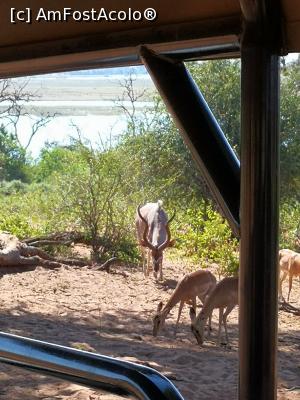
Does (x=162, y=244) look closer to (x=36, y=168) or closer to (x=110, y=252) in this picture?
(x=110, y=252)

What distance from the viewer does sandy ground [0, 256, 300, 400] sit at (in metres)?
4.98

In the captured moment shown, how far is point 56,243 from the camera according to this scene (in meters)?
9.23

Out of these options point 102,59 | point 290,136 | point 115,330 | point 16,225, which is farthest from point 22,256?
point 102,59

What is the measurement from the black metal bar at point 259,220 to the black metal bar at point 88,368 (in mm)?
877

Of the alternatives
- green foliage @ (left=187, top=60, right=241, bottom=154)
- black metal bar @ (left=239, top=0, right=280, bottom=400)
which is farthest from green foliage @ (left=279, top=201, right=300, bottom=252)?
black metal bar @ (left=239, top=0, right=280, bottom=400)

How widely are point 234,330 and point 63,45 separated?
5.45 meters

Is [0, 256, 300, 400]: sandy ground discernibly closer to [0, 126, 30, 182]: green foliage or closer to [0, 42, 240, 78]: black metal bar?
[0, 42, 240, 78]: black metal bar

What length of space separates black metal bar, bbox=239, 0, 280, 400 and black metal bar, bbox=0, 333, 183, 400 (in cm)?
88

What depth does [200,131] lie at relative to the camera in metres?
1.71

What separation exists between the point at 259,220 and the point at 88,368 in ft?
3.05

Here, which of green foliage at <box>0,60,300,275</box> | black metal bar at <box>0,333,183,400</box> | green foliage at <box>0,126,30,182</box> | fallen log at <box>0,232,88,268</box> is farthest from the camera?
green foliage at <box>0,126,30,182</box>

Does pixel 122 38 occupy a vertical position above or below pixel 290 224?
below

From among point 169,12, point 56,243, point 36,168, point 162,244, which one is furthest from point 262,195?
point 36,168

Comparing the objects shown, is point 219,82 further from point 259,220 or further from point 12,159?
point 259,220
